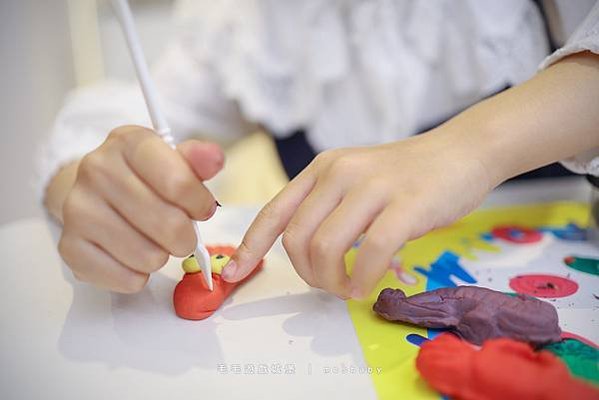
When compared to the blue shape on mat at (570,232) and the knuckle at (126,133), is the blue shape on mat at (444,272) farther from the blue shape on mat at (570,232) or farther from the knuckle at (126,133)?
the knuckle at (126,133)

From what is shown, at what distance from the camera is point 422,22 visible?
1.94ft

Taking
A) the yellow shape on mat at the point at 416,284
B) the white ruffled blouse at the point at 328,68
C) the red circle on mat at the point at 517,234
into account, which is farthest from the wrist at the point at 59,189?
the red circle on mat at the point at 517,234

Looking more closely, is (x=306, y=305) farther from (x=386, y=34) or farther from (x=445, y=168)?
(x=386, y=34)

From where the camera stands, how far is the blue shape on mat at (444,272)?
0.38 metres

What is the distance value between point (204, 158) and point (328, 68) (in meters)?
0.38

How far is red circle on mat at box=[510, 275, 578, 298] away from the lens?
36 centimetres

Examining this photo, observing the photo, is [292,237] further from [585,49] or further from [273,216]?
[585,49]

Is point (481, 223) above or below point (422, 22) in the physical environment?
below

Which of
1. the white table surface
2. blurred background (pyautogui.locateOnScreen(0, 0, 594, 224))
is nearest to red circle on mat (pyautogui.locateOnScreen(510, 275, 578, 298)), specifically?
the white table surface

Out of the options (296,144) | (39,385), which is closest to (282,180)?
(296,144)

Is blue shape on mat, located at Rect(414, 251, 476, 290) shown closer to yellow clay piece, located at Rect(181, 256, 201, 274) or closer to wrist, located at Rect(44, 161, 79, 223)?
yellow clay piece, located at Rect(181, 256, 201, 274)

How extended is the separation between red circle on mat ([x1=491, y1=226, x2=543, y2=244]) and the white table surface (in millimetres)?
179

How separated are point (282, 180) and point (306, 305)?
0.38 metres

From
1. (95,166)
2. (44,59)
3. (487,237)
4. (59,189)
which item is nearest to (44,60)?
(44,59)
